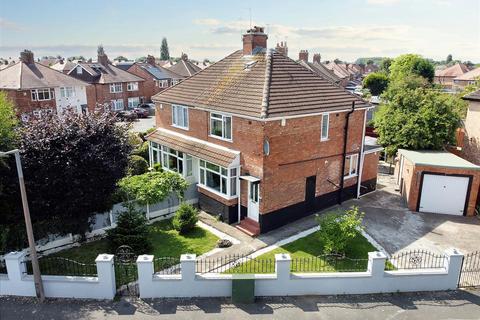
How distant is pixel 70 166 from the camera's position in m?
13.2

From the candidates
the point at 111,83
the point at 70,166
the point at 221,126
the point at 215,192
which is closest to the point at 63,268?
the point at 70,166

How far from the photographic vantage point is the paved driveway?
15.2 metres

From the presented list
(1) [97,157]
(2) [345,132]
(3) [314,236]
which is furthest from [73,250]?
(2) [345,132]

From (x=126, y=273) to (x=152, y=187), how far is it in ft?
16.9

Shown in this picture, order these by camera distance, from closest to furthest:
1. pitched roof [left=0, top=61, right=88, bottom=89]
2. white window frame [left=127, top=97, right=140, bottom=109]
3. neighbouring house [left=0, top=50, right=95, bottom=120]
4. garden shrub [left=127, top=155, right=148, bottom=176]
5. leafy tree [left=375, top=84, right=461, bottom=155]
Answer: leafy tree [left=375, top=84, right=461, bottom=155] < garden shrub [left=127, top=155, right=148, bottom=176] < neighbouring house [left=0, top=50, right=95, bottom=120] < pitched roof [left=0, top=61, right=88, bottom=89] < white window frame [left=127, top=97, right=140, bottom=109]

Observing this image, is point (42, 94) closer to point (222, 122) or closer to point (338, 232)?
point (222, 122)

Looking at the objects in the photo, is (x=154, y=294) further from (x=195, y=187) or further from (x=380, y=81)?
(x=380, y=81)

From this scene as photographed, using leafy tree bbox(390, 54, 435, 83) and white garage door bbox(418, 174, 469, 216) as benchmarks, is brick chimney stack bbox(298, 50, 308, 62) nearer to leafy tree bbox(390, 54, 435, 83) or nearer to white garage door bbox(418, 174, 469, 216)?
leafy tree bbox(390, 54, 435, 83)

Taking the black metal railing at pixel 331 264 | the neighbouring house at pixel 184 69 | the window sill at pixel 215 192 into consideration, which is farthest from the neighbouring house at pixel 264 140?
the neighbouring house at pixel 184 69

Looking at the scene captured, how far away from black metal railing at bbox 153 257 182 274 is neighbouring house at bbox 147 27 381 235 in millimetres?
3885

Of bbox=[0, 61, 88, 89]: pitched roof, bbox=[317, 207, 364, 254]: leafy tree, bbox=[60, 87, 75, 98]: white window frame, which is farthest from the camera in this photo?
bbox=[60, 87, 75, 98]: white window frame

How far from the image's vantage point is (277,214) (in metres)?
16.5

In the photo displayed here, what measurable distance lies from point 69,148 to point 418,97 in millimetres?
20860

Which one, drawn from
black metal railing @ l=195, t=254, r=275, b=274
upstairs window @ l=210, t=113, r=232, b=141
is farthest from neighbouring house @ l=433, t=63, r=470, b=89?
black metal railing @ l=195, t=254, r=275, b=274
